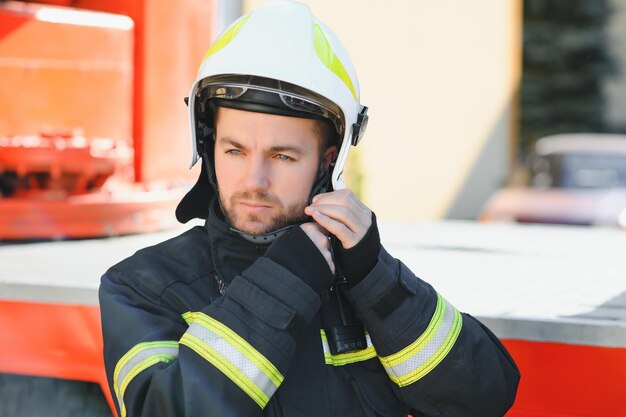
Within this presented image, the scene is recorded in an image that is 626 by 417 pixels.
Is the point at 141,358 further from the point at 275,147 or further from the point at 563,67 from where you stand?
the point at 563,67

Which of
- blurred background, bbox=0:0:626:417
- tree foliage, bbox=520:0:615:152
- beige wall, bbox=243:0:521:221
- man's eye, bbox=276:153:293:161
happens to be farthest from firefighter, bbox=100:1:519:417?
tree foliage, bbox=520:0:615:152

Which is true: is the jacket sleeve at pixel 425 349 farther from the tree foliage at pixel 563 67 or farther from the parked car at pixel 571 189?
the tree foliage at pixel 563 67

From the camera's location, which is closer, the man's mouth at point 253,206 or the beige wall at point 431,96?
the man's mouth at point 253,206

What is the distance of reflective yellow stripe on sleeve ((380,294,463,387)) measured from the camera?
7.07 feet

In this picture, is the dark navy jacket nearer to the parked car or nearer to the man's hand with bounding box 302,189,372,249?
the man's hand with bounding box 302,189,372,249

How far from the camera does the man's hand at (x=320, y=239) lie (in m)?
2.07

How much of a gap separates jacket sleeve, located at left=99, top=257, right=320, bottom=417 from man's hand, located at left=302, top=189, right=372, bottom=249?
0.48 ft

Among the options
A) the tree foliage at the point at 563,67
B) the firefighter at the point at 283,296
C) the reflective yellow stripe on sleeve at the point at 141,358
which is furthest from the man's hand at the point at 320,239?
the tree foliage at the point at 563,67

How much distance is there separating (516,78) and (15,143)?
416 inches

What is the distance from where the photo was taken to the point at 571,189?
989cm

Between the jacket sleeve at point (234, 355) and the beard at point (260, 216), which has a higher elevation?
the beard at point (260, 216)

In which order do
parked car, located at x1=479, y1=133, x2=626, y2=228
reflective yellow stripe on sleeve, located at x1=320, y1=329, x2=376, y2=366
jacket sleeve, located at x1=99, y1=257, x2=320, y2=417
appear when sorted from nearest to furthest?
jacket sleeve, located at x1=99, y1=257, x2=320, y2=417 < reflective yellow stripe on sleeve, located at x1=320, y1=329, x2=376, y2=366 < parked car, located at x1=479, y1=133, x2=626, y2=228

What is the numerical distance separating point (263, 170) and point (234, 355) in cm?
44

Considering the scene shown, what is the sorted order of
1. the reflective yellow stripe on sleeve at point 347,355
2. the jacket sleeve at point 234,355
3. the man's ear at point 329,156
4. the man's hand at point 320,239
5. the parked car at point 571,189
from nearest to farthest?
the jacket sleeve at point 234,355
the man's hand at point 320,239
the reflective yellow stripe on sleeve at point 347,355
the man's ear at point 329,156
the parked car at point 571,189
